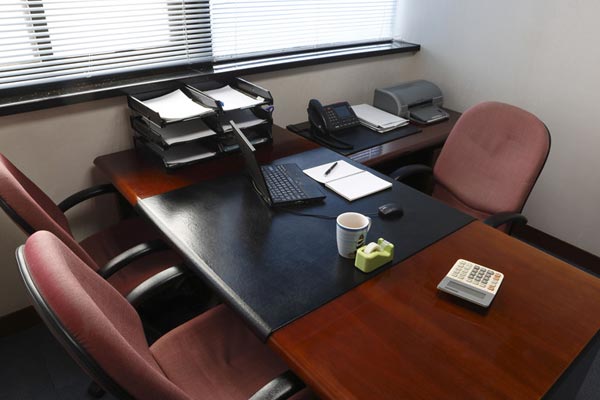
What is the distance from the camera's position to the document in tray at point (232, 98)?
5.55ft

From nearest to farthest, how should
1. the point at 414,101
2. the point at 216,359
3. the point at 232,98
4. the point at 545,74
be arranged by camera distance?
the point at 216,359 < the point at 232,98 < the point at 545,74 < the point at 414,101

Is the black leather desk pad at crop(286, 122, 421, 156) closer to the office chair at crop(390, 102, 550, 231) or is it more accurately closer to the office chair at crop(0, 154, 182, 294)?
the office chair at crop(390, 102, 550, 231)

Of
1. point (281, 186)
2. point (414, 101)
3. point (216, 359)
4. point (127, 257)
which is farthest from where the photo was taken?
point (414, 101)

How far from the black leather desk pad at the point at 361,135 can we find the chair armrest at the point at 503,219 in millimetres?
658

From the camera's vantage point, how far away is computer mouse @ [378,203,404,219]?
4.38ft

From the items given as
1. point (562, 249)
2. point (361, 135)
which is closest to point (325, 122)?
point (361, 135)

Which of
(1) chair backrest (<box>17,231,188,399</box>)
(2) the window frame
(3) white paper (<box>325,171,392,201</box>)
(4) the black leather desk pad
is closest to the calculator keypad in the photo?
(3) white paper (<box>325,171,392,201</box>)

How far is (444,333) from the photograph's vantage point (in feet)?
3.12

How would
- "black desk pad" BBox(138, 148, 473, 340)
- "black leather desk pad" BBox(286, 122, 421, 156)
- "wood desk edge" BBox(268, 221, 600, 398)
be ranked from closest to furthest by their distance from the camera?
"wood desk edge" BBox(268, 221, 600, 398), "black desk pad" BBox(138, 148, 473, 340), "black leather desk pad" BBox(286, 122, 421, 156)

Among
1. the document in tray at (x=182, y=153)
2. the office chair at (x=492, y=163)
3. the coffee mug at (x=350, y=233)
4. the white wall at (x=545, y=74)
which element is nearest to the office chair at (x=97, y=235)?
the document in tray at (x=182, y=153)

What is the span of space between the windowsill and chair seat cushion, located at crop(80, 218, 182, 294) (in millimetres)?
511

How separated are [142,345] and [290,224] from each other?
1.77 feet

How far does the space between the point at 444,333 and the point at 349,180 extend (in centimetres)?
72

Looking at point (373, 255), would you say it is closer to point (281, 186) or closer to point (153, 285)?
point (281, 186)
